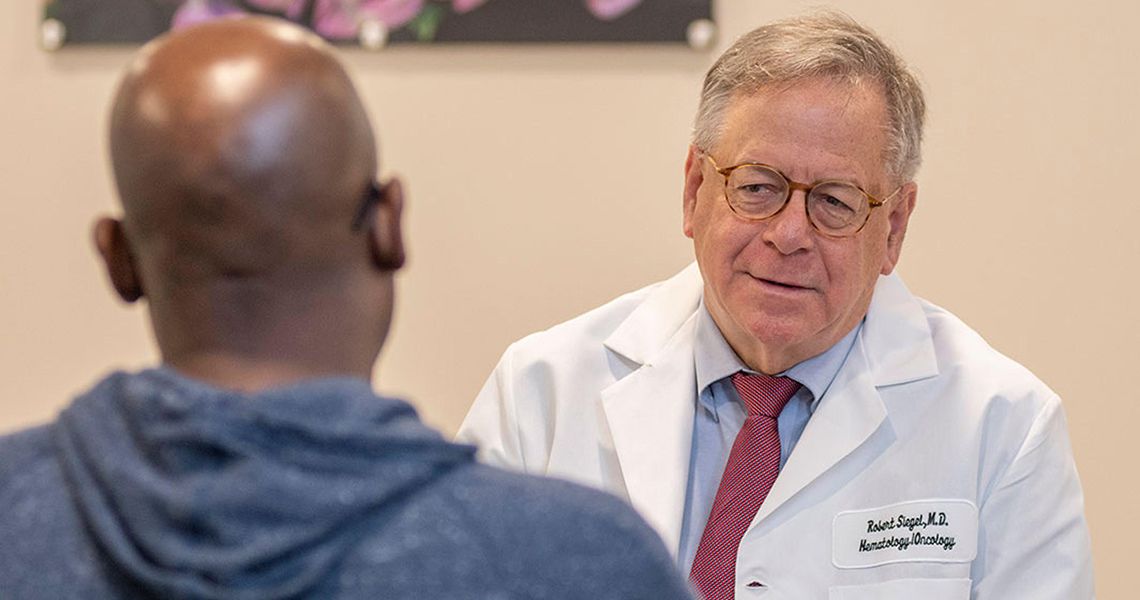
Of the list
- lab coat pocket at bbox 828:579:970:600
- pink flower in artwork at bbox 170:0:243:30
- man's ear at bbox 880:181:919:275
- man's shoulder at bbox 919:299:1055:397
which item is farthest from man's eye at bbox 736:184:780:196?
pink flower in artwork at bbox 170:0:243:30

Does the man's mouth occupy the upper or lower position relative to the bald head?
lower

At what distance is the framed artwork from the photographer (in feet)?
7.42

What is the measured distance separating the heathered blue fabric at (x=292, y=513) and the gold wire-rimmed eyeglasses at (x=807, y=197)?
0.91m

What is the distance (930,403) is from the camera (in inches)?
65.6

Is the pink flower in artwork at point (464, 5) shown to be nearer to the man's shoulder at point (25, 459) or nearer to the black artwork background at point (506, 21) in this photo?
the black artwork background at point (506, 21)

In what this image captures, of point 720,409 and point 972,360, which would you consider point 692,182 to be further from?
point 972,360

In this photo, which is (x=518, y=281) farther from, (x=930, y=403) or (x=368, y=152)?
(x=368, y=152)

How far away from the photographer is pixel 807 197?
5.30 feet

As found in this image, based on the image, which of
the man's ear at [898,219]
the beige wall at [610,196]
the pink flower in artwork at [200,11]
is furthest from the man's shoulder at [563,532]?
the pink flower in artwork at [200,11]

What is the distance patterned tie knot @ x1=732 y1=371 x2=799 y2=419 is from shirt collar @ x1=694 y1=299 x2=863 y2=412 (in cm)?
1

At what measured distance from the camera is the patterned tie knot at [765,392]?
5.41ft

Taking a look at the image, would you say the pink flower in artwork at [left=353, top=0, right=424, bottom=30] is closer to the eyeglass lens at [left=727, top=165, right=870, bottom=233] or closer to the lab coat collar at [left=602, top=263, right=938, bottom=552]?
the lab coat collar at [left=602, top=263, right=938, bottom=552]

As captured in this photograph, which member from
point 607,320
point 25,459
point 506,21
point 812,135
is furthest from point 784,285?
point 25,459

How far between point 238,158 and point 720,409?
106 cm
